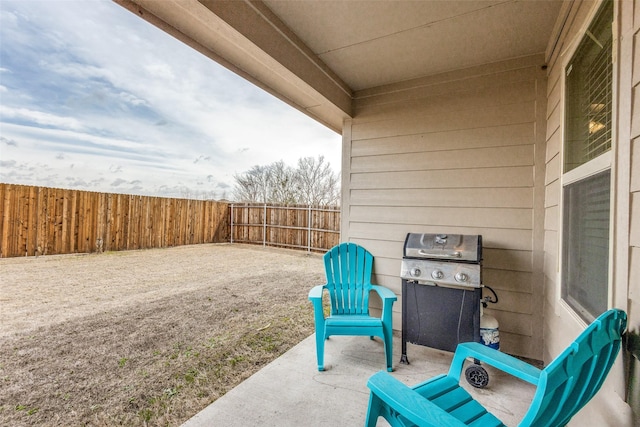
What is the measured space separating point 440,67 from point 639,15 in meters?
1.90

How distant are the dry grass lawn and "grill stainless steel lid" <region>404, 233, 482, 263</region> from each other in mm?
1429

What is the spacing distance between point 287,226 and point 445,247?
736cm

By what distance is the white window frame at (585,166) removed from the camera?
103cm

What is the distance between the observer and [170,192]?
8930mm

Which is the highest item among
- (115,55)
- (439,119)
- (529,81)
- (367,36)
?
(115,55)

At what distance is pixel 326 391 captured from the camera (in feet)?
6.21

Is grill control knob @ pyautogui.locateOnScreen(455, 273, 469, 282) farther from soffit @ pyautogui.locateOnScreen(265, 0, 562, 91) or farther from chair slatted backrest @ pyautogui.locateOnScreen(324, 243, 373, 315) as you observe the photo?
soffit @ pyautogui.locateOnScreen(265, 0, 562, 91)

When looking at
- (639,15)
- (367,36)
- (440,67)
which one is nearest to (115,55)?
(367,36)

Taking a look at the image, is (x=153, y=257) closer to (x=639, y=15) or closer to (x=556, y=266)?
(x=556, y=266)

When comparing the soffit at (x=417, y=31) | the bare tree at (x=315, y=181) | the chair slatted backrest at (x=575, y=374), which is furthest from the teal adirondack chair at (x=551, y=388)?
the bare tree at (x=315, y=181)

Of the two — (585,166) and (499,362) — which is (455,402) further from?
(585,166)

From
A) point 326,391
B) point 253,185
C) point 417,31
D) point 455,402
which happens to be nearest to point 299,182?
point 253,185

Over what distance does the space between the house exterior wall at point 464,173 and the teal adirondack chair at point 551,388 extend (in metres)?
1.53

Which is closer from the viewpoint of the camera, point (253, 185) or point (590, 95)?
point (590, 95)
